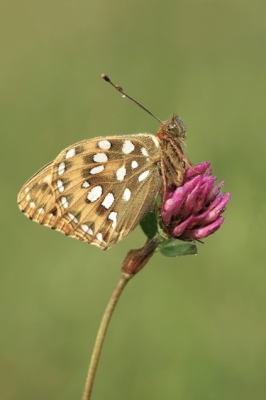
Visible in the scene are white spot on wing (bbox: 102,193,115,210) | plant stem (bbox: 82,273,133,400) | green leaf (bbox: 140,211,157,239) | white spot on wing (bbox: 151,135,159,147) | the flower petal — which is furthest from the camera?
white spot on wing (bbox: 151,135,159,147)

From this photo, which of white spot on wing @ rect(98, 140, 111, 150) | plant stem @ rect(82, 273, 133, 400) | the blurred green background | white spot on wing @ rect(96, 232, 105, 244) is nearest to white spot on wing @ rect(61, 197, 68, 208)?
white spot on wing @ rect(96, 232, 105, 244)

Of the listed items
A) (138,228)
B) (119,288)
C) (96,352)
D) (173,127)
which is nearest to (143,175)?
(173,127)

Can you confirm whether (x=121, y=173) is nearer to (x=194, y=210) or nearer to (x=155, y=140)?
(x=155, y=140)

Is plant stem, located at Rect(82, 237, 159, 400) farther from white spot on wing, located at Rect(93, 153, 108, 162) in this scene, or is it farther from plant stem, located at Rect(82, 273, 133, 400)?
white spot on wing, located at Rect(93, 153, 108, 162)

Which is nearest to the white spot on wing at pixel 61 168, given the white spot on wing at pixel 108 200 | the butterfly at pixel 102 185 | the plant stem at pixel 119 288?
the butterfly at pixel 102 185

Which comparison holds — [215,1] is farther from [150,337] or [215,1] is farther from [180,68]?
[150,337]

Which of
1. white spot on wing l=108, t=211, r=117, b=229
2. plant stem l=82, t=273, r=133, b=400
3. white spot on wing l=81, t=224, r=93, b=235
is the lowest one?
plant stem l=82, t=273, r=133, b=400

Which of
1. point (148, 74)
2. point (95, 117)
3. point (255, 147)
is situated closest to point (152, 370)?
point (255, 147)
